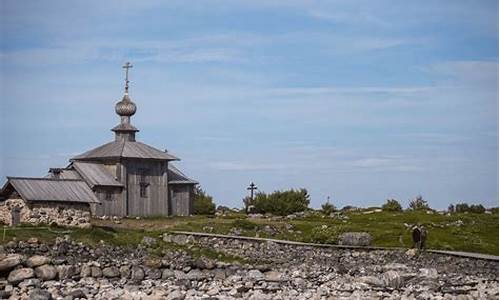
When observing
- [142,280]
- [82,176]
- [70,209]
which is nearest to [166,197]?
[82,176]

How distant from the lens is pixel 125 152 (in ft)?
128

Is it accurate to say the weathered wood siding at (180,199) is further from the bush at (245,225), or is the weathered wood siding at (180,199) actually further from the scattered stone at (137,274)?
the scattered stone at (137,274)

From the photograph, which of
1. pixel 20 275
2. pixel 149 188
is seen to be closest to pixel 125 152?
pixel 149 188

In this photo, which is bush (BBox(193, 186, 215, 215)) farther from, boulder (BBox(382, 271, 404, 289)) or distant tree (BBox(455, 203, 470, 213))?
boulder (BBox(382, 271, 404, 289))

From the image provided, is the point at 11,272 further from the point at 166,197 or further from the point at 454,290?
the point at 166,197

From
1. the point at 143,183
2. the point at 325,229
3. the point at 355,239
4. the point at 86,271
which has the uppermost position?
the point at 143,183

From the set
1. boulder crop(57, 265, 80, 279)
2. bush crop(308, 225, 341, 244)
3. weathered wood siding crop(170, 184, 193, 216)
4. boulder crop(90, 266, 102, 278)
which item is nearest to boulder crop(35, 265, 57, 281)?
boulder crop(57, 265, 80, 279)

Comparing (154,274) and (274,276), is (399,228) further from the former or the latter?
(154,274)

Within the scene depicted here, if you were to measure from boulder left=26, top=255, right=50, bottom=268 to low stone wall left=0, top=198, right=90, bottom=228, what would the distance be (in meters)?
8.66

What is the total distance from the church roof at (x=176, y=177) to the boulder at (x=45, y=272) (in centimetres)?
2231

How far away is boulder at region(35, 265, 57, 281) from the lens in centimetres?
1864

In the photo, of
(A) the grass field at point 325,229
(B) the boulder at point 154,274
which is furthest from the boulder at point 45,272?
(A) the grass field at point 325,229

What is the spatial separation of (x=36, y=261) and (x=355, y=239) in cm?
1301

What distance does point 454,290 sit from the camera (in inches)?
756
